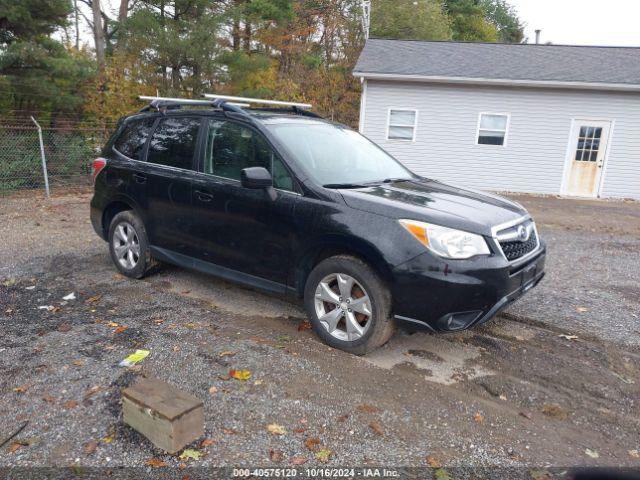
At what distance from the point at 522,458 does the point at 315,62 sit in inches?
781

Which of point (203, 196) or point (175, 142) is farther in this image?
point (175, 142)

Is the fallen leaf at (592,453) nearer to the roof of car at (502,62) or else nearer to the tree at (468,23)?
the roof of car at (502,62)

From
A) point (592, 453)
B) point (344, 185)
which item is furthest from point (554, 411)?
point (344, 185)

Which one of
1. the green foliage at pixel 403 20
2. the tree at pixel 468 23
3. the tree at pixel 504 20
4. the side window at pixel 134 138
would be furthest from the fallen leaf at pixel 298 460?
the tree at pixel 504 20

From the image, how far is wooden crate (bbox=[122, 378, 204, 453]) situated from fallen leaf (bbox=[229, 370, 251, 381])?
61 centimetres

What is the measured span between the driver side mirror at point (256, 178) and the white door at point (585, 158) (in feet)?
43.0

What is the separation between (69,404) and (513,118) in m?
14.3

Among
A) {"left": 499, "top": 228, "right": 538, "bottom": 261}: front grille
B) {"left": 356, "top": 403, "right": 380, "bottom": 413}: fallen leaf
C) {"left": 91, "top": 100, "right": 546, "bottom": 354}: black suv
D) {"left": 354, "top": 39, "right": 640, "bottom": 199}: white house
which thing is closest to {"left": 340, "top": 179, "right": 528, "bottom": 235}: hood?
{"left": 91, "top": 100, "right": 546, "bottom": 354}: black suv

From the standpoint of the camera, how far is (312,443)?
2.86 meters

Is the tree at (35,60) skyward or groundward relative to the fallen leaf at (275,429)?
skyward

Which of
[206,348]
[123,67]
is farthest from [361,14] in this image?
[206,348]

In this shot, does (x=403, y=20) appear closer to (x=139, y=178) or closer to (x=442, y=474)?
(x=139, y=178)

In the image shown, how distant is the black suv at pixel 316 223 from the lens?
3.56m

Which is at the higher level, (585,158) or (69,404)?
Result: (585,158)
